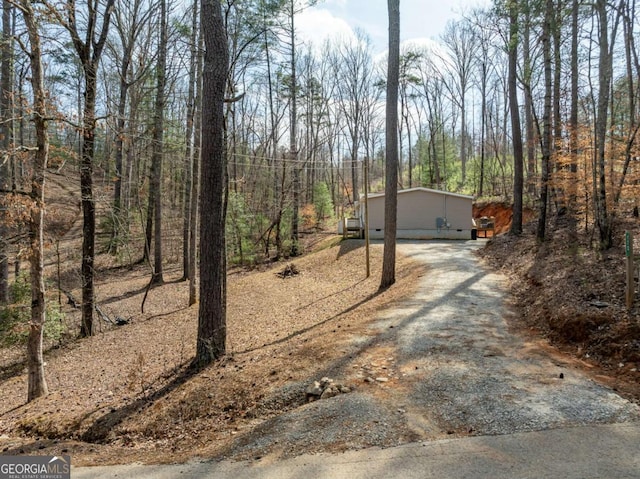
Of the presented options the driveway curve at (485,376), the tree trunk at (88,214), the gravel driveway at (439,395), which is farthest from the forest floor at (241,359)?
the tree trunk at (88,214)

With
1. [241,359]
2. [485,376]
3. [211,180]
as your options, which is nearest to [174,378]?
[241,359]

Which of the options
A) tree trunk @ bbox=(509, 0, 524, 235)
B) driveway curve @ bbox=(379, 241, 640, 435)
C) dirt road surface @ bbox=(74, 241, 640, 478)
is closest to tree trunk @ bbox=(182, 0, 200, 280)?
driveway curve @ bbox=(379, 241, 640, 435)

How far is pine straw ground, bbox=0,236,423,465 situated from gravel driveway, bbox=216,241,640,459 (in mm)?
469

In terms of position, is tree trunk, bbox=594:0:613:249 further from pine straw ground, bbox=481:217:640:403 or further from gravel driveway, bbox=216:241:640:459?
gravel driveway, bbox=216:241:640:459

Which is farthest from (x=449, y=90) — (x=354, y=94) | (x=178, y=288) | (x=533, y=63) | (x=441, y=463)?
(x=441, y=463)

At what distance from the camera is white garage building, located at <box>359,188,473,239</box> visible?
19.1 meters

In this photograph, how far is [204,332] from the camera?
596cm

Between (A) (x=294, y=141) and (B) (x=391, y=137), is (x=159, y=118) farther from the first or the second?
(B) (x=391, y=137)

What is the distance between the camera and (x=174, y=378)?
566 cm

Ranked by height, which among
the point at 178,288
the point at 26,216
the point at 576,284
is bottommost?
the point at 178,288

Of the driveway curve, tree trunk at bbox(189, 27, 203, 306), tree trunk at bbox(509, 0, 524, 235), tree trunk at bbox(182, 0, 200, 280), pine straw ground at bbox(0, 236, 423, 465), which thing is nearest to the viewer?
the driveway curve

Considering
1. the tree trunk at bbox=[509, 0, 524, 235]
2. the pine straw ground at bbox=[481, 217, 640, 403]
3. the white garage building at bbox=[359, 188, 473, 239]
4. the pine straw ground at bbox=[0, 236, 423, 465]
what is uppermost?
the tree trunk at bbox=[509, 0, 524, 235]

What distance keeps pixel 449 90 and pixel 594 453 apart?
33.9 m

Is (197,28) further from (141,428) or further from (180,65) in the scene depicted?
(141,428)
